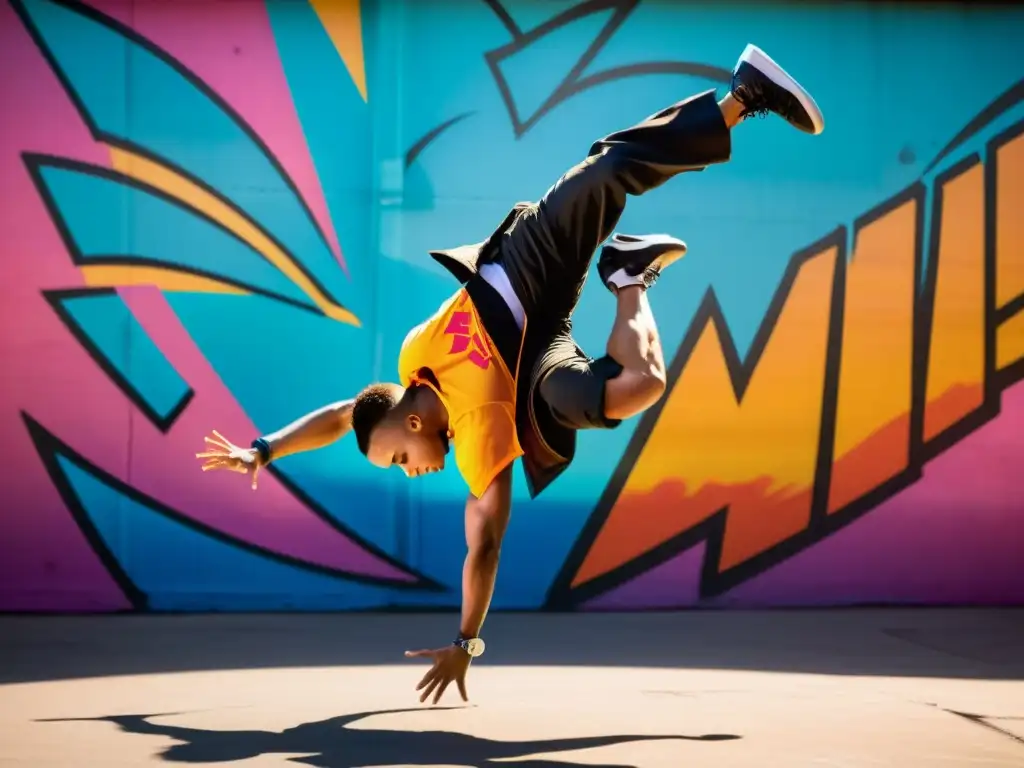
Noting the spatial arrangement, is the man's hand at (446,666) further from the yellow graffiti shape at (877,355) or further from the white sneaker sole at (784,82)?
the yellow graffiti shape at (877,355)

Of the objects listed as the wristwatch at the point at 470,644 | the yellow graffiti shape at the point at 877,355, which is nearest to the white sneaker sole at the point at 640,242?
the wristwatch at the point at 470,644

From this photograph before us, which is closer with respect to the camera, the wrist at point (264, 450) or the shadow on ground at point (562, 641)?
the wrist at point (264, 450)

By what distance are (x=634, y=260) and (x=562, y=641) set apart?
2410 mm

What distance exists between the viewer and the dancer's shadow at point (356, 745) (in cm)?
330

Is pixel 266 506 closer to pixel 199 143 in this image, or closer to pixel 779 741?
pixel 199 143

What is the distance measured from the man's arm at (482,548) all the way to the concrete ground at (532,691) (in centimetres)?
37

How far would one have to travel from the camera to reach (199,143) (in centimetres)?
670

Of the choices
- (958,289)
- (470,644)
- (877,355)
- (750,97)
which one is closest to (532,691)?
(470,644)

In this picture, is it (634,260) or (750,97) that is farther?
(750,97)

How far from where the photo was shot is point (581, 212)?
13.5ft

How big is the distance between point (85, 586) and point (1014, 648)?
4.81m

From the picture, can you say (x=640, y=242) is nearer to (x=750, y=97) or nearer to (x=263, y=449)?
(x=750, y=97)

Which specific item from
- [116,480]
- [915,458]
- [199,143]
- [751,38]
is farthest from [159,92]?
[915,458]

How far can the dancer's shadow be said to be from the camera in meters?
3.30
